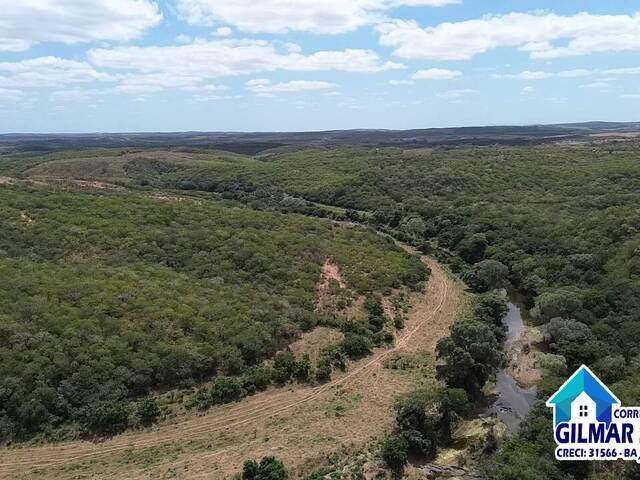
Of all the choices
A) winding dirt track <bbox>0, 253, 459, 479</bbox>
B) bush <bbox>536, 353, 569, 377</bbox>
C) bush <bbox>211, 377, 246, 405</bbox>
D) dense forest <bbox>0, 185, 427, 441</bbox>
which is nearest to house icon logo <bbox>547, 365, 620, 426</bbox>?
winding dirt track <bbox>0, 253, 459, 479</bbox>

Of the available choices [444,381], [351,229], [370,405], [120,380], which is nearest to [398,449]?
[370,405]

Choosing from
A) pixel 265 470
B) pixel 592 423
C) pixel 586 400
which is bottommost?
pixel 265 470

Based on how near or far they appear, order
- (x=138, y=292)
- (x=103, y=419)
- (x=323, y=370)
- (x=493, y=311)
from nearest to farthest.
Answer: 1. (x=103, y=419)
2. (x=323, y=370)
3. (x=138, y=292)
4. (x=493, y=311)

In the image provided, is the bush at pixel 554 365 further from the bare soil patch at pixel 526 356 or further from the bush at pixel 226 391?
the bush at pixel 226 391

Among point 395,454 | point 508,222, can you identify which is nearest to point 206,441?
point 395,454

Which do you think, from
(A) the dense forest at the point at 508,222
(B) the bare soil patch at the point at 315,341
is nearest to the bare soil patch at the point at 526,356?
(A) the dense forest at the point at 508,222

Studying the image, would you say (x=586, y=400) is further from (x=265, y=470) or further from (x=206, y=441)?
(x=206, y=441)
